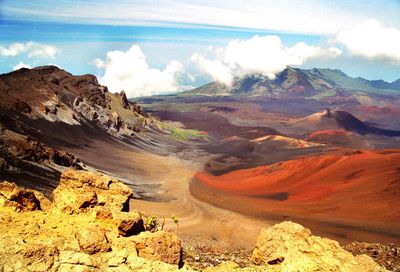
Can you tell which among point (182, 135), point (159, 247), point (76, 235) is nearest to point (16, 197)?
point (76, 235)

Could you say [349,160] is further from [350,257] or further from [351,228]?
[350,257]

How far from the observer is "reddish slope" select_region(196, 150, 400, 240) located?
4822 cm

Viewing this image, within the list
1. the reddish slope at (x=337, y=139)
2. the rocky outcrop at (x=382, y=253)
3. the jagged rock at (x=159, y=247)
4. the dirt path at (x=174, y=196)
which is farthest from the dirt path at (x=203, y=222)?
the reddish slope at (x=337, y=139)

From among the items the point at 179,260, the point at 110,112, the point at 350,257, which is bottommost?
the point at 110,112

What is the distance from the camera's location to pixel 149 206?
4906 centimetres

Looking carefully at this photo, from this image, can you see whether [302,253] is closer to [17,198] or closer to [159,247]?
[159,247]

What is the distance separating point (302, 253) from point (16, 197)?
7.14 meters

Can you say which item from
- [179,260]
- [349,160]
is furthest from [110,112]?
[179,260]

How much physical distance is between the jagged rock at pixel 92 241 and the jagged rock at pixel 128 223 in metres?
1.60

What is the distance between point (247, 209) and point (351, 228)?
42.2 ft

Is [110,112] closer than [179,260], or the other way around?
[179,260]

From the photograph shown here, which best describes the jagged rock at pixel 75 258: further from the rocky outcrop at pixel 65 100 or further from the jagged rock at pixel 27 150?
the rocky outcrop at pixel 65 100

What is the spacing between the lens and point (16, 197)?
10648 millimetres

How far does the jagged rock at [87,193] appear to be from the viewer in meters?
11.9
